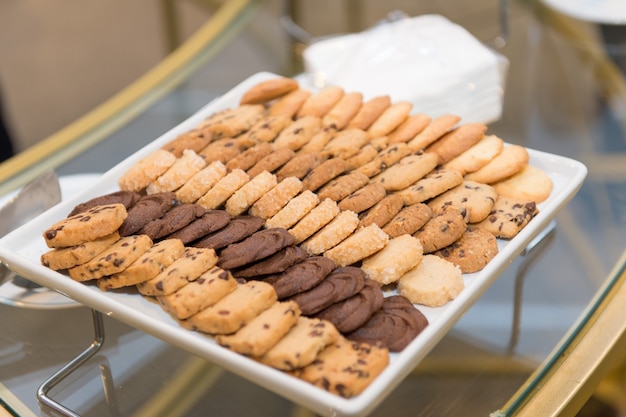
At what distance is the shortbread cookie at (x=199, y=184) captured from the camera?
111cm

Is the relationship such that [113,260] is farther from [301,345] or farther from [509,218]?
[509,218]

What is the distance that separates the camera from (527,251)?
1.23 m

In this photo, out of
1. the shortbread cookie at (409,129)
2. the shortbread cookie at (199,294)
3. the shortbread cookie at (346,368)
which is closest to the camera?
the shortbread cookie at (346,368)

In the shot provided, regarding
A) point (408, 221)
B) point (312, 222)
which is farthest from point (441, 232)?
point (312, 222)

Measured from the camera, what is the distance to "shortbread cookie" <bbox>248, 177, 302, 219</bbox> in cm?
106

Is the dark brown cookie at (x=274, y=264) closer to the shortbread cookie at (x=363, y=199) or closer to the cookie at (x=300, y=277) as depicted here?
the cookie at (x=300, y=277)

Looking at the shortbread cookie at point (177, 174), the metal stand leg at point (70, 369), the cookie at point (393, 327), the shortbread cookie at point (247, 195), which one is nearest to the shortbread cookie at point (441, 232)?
the cookie at point (393, 327)

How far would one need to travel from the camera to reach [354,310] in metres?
0.90

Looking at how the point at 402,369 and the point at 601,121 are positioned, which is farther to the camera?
the point at 601,121

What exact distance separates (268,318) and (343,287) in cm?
10

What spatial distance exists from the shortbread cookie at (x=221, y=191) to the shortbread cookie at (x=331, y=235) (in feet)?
0.46

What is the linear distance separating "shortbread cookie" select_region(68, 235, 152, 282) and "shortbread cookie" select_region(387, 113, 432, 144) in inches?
17.0

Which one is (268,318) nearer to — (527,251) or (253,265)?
(253,265)

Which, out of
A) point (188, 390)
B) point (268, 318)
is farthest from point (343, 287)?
point (188, 390)
